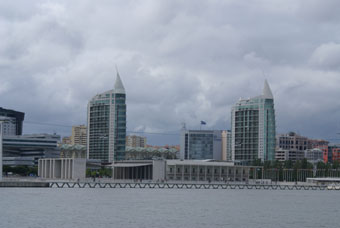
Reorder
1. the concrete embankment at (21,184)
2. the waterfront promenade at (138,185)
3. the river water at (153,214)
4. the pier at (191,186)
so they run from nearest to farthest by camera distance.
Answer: the river water at (153,214)
the concrete embankment at (21,184)
the waterfront promenade at (138,185)
the pier at (191,186)

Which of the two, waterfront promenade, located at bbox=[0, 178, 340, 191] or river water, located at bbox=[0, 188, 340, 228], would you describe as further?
waterfront promenade, located at bbox=[0, 178, 340, 191]

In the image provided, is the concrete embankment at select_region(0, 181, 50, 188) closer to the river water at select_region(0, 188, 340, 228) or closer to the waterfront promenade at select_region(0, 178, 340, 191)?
the waterfront promenade at select_region(0, 178, 340, 191)

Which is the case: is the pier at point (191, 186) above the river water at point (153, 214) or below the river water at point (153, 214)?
above

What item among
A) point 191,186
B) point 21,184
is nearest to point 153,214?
point 21,184

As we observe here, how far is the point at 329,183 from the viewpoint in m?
193

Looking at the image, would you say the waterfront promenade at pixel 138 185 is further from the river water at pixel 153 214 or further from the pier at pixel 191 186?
the river water at pixel 153 214

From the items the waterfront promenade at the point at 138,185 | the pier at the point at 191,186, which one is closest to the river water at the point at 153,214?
the waterfront promenade at the point at 138,185

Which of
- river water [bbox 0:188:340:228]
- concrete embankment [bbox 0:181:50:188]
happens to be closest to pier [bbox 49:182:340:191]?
concrete embankment [bbox 0:181:50:188]

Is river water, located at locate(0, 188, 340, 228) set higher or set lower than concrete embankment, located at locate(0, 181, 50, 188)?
lower

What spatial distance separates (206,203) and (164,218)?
28194mm

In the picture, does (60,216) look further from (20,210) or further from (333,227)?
(333,227)

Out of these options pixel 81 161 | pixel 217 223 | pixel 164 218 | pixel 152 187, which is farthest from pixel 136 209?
pixel 81 161

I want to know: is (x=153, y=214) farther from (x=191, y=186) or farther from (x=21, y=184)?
(x=191, y=186)

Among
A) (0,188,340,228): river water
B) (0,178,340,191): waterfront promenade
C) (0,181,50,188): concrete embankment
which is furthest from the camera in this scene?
(0,178,340,191): waterfront promenade
